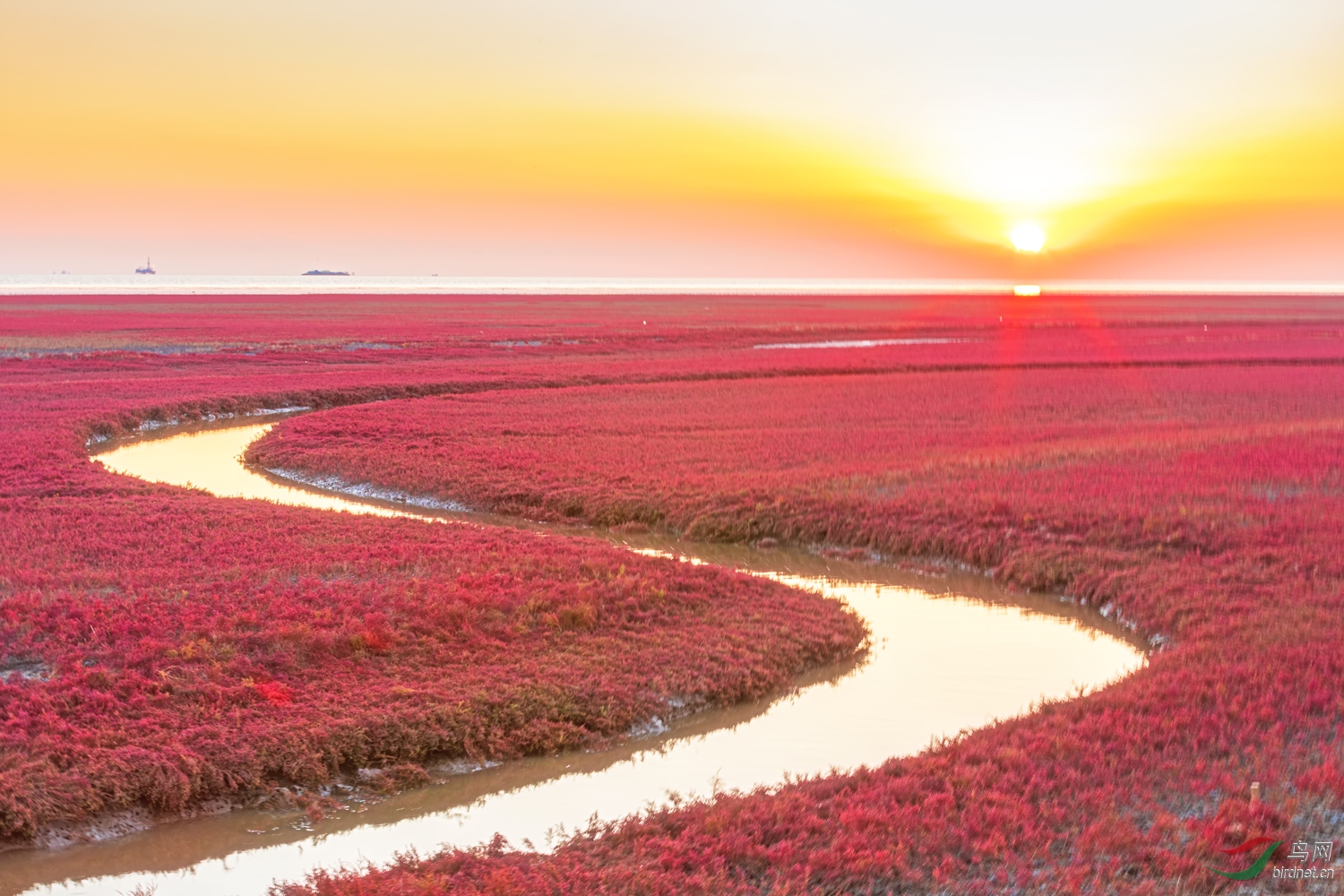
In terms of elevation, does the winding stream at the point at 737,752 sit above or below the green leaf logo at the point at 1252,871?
below

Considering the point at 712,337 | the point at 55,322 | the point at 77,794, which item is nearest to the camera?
the point at 77,794

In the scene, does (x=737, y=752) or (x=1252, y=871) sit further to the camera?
(x=737, y=752)

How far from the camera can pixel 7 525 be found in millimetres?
20016

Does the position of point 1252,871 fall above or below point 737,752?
above

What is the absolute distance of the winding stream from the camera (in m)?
9.48

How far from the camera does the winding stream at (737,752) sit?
373 inches

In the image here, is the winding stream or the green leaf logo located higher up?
the green leaf logo

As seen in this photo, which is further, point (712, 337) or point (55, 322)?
point (55, 322)

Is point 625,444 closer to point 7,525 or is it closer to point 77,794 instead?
point 7,525

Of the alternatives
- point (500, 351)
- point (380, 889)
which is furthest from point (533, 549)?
point (500, 351)

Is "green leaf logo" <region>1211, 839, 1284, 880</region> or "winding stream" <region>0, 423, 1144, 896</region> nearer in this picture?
"green leaf logo" <region>1211, 839, 1284, 880</region>

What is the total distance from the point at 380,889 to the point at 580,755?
4003 mm

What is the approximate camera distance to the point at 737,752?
38.9ft

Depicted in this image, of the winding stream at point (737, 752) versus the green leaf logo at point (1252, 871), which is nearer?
the green leaf logo at point (1252, 871)
